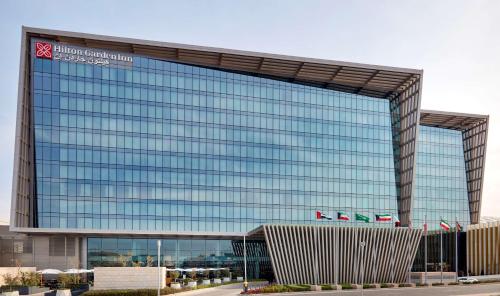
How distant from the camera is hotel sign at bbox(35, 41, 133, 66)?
250 ft

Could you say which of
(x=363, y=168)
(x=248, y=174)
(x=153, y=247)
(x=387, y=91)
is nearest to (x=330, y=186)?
(x=363, y=168)

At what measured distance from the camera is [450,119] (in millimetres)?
115688

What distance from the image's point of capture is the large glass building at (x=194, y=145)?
76125 mm

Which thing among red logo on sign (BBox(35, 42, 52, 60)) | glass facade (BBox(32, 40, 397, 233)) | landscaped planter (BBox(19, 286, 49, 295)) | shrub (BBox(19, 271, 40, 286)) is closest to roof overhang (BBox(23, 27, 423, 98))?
red logo on sign (BBox(35, 42, 52, 60))

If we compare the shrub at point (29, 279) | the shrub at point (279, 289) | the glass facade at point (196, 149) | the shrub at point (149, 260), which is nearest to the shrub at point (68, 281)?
the shrub at point (29, 279)

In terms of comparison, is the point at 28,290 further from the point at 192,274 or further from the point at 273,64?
the point at 273,64

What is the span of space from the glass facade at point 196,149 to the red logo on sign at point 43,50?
0.79m

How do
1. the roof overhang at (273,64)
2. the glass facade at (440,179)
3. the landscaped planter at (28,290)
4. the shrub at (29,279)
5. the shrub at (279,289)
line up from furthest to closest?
the glass facade at (440,179), the roof overhang at (273,64), the shrub at (29,279), the shrub at (279,289), the landscaped planter at (28,290)

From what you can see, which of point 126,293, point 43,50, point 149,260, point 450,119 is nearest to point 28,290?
point 126,293

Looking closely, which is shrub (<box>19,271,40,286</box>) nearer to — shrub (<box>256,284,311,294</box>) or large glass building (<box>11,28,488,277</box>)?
large glass building (<box>11,28,488,277</box>)

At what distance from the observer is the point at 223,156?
86.9 metres

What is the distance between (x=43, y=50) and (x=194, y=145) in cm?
2580

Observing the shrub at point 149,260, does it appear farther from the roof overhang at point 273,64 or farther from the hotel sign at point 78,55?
the roof overhang at point 273,64

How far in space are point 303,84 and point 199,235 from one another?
31.1m
